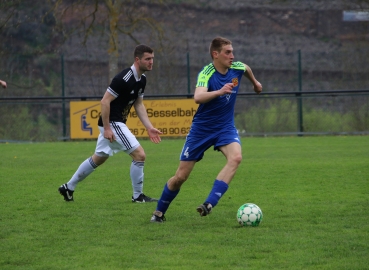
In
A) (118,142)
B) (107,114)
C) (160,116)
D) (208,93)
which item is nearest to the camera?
(208,93)

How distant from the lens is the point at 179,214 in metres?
7.51

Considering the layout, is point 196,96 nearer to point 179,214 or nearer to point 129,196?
point 179,214

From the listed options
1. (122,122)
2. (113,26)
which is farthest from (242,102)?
(122,122)

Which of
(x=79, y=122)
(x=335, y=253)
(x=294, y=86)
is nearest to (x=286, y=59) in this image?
(x=294, y=86)

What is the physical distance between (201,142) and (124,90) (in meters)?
1.85

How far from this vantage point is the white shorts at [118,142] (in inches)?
334

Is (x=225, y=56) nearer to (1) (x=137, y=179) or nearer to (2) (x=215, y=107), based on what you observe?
(2) (x=215, y=107)

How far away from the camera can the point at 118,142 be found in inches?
334

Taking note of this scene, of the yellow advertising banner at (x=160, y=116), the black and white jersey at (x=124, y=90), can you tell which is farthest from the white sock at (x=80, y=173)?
→ the yellow advertising banner at (x=160, y=116)

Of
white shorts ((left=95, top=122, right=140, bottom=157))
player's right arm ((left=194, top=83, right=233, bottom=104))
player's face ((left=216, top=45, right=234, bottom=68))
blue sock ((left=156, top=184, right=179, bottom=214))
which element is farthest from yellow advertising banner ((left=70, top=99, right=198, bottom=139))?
player's right arm ((left=194, top=83, right=233, bottom=104))

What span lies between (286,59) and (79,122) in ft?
74.4

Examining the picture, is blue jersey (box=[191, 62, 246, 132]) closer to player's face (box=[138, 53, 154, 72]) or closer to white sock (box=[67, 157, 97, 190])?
player's face (box=[138, 53, 154, 72])

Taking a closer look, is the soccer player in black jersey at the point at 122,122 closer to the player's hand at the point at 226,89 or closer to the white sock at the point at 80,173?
the white sock at the point at 80,173

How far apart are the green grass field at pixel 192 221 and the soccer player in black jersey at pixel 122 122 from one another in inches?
12.6
